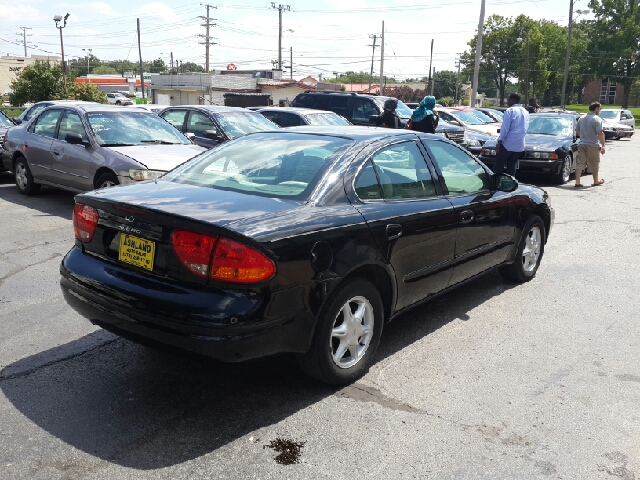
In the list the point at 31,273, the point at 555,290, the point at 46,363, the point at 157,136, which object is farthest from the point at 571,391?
the point at 157,136

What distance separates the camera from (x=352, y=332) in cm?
385

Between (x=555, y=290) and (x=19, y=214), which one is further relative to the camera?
(x=19, y=214)

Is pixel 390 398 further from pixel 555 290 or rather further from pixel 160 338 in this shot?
pixel 555 290

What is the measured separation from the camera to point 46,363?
13.5 feet

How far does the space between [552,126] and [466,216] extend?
38.1 ft

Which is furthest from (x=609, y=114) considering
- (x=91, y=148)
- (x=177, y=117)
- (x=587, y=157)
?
(x=91, y=148)

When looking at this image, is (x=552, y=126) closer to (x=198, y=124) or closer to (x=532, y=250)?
(x=198, y=124)

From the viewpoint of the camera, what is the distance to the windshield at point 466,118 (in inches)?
845

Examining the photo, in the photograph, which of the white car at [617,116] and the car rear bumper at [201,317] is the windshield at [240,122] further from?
the white car at [617,116]

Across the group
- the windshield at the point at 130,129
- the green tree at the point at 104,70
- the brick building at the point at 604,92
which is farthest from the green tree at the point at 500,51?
the green tree at the point at 104,70

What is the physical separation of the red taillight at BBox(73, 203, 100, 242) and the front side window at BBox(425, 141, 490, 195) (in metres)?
2.52

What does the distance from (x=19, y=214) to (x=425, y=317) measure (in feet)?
21.2

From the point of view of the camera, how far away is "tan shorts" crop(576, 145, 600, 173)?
13.5m

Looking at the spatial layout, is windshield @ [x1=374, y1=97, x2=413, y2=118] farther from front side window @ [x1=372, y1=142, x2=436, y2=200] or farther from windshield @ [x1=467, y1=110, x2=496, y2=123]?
front side window @ [x1=372, y1=142, x2=436, y2=200]
